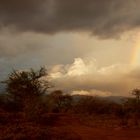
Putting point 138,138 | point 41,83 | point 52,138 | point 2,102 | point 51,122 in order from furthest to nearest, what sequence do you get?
1. point 2,102
2. point 41,83
3. point 51,122
4. point 138,138
5. point 52,138

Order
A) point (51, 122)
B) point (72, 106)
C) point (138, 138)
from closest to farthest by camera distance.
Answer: point (138, 138)
point (51, 122)
point (72, 106)

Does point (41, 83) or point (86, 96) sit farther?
point (86, 96)

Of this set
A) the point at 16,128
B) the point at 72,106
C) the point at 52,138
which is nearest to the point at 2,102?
the point at 72,106

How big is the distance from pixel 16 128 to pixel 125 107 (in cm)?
3054

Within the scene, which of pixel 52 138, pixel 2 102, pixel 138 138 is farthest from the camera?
pixel 2 102

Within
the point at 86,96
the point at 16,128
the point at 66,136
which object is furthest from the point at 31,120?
the point at 86,96

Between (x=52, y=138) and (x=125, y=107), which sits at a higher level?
(x=125, y=107)

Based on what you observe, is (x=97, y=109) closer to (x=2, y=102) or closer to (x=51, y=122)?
(x=2, y=102)

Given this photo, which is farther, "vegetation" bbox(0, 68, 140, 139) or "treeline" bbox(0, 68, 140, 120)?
"treeline" bbox(0, 68, 140, 120)

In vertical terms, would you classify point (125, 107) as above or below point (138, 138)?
above

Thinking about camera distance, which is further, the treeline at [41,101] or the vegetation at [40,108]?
the treeline at [41,101]

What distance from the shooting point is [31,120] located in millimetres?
34031

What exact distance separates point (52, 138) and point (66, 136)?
3.65 feet

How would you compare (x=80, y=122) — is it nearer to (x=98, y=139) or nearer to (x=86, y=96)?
(x=98, y=139)
